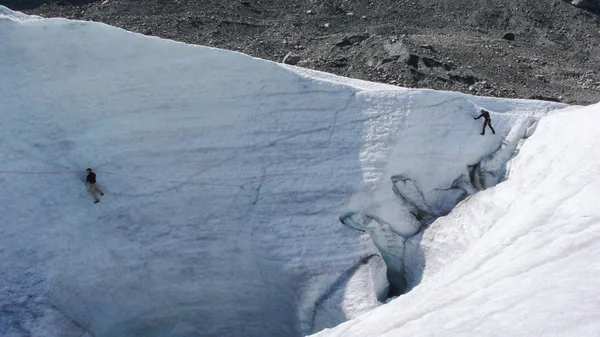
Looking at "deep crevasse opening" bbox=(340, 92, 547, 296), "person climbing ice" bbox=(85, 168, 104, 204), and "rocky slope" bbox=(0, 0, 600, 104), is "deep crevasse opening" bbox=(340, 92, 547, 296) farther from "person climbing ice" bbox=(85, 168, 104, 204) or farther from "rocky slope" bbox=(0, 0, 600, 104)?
"rocky slope" bbox=(0, 0, 600, 104)

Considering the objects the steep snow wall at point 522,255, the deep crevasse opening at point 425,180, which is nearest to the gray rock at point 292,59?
the deep crevasse opening at point 425,180

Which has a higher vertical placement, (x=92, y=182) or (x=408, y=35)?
(x=92, y=182)

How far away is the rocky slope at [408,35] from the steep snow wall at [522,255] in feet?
34.2

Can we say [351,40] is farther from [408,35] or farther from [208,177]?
[208,177]

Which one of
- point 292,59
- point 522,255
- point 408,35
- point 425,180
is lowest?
point 292,59

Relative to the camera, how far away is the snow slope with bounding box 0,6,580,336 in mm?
11430

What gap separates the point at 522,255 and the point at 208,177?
623cm

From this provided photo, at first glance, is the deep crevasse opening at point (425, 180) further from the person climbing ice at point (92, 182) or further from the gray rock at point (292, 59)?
the gray rock at point (292, 59)

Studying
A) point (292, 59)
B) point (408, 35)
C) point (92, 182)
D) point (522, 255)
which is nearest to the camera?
point (522, 255)

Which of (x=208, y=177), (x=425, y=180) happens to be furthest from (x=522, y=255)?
(x=208, y=177)

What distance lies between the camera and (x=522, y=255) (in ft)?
27.1

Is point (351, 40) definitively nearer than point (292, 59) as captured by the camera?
No

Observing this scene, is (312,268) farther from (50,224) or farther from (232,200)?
(50,224)

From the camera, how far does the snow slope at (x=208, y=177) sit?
450 inches
